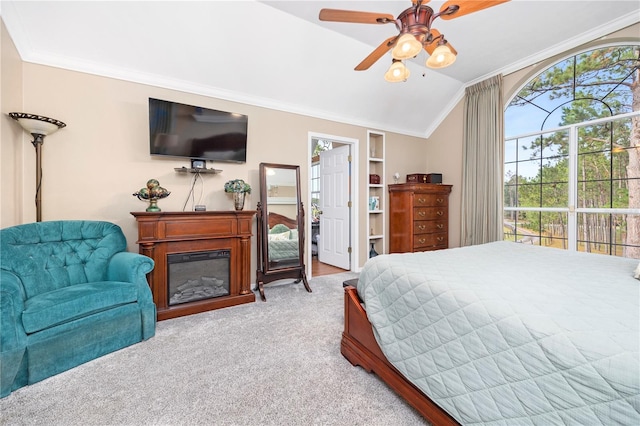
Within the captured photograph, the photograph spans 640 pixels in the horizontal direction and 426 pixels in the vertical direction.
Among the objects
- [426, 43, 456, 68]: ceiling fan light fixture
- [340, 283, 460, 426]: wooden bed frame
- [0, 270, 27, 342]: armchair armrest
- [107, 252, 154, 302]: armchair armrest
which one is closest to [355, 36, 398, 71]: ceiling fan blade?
[426, 43, 456, 68]: ceiling fan light fixture

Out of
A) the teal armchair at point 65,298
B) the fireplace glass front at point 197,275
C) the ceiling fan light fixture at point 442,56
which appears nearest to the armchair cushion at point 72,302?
the teal armchair at point 65,298

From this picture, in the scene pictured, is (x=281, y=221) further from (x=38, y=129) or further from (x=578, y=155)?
(x=578, y=155)

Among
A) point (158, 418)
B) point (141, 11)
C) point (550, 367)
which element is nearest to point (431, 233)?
point (550, 367)

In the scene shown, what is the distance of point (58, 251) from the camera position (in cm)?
212

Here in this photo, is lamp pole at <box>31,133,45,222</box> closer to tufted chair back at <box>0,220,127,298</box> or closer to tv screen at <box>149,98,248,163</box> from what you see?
tufted chair back at <box>0,220,127,298</box>

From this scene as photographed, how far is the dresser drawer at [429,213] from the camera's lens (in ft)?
13.5

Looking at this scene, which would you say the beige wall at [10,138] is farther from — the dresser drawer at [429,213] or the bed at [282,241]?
the dresser drawer at [429,213]

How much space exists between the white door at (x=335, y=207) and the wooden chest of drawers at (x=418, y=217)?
2.63 ft

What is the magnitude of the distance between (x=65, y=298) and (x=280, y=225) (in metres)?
2.09

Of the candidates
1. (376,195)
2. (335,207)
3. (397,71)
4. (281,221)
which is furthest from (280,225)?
(397,71)

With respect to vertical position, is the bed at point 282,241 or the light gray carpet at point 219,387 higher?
the bed at point 282,241

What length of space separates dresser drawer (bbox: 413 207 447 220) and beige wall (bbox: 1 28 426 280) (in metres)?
2.70

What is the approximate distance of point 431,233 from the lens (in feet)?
14.0

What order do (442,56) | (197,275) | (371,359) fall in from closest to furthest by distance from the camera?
(371,359) → (442,56) → (197,275)
